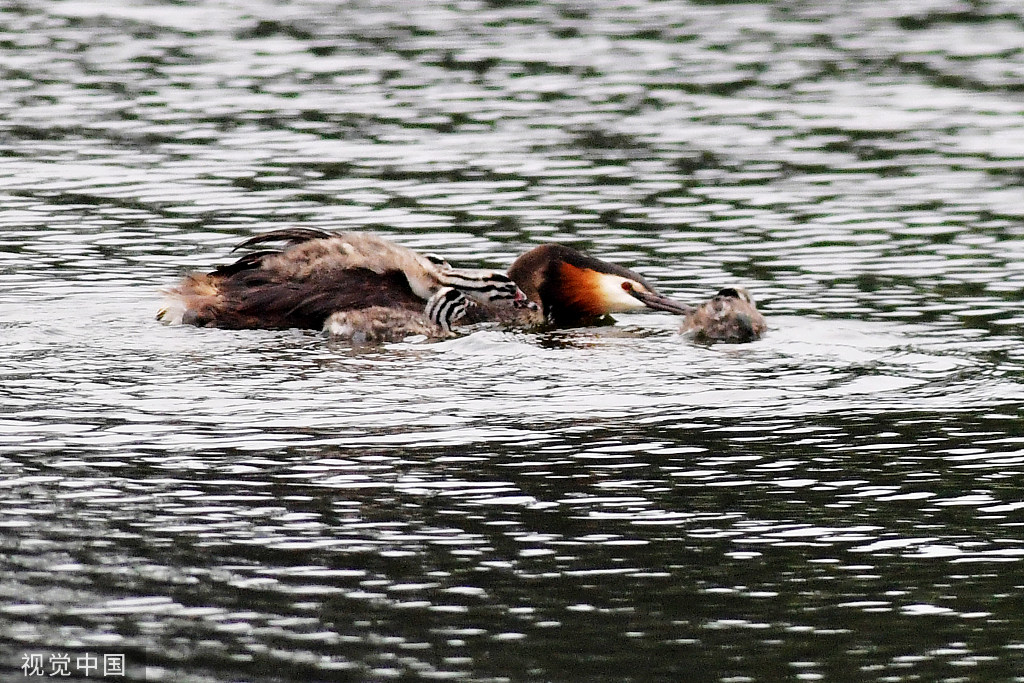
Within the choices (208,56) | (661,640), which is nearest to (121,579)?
(661,640)

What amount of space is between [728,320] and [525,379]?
154 cm

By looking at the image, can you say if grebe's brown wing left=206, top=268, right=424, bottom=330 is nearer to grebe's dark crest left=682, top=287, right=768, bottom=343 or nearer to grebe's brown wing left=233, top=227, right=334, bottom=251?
grebe's brown wing left=233, top=227, right=334, bottom=251

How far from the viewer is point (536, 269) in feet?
39.9

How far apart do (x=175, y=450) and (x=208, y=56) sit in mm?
12105

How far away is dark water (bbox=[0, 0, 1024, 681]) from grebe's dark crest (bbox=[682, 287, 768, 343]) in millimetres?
180

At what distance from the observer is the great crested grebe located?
11133mm

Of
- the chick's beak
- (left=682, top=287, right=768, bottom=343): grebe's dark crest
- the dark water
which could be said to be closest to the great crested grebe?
the dark water

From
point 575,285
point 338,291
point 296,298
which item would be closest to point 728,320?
point 575,285

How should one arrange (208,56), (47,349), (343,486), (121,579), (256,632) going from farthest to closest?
(208,56)
(47,349)
(343,486)
(121,579)
(256,632)

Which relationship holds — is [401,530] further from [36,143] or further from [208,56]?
[208,56]

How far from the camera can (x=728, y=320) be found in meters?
10.9

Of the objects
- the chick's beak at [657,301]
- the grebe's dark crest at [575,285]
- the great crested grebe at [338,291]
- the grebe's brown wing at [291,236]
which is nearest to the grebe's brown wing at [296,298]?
the great crested grebe at [338,291]

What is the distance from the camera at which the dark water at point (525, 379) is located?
6.38 metres

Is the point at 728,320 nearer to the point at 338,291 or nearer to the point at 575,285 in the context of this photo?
the point at 575,285
